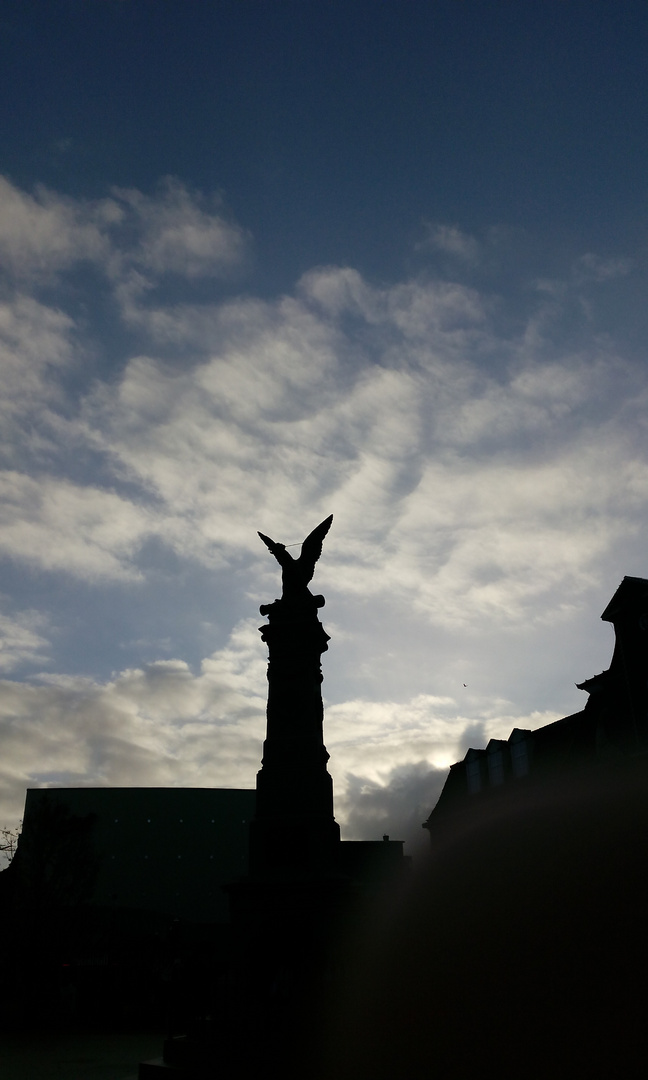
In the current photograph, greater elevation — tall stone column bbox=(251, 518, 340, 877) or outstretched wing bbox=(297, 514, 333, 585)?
outstretched wing bbox=(297, 514, 333, 585)

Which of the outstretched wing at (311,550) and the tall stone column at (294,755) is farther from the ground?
the outstretched wing at (311,550)

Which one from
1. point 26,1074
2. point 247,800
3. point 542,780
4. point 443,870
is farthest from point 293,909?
point 247,800

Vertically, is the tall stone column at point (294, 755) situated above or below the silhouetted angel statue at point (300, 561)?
below

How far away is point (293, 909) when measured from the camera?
63.5 feet

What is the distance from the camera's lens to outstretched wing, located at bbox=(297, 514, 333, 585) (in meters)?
25.2

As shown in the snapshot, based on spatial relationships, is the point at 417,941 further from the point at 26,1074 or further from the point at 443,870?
the point at 26,1074

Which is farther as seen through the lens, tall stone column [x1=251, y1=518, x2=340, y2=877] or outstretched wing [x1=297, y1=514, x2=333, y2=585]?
outstretched wing [x1=297, y1=514, x2=333, y2=585]

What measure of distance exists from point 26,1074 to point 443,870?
15.2 metres

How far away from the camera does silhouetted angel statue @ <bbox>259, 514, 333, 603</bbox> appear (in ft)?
81.3

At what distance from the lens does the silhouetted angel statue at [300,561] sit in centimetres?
2478

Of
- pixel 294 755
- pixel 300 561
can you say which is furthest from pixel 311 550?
pixel 294 755

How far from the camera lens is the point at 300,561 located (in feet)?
83.3

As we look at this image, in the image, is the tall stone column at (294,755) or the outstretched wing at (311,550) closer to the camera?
the tall stone column at (294,755)

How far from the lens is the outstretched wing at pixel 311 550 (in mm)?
25188
